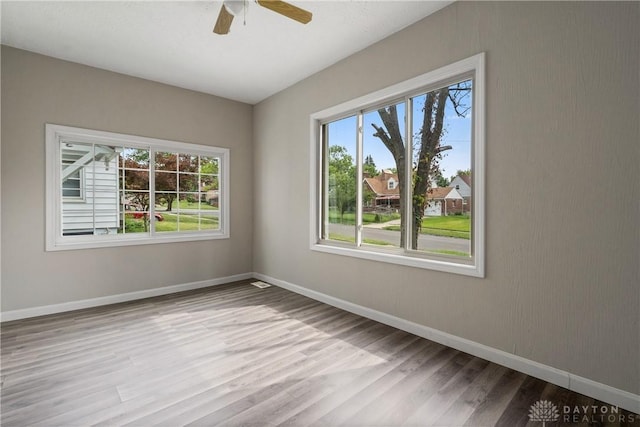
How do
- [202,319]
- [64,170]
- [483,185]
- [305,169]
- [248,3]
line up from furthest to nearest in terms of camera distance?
1. [305,169]
2. [64,170]
3. [202,319]
4. [248,3]
5. [483,185]

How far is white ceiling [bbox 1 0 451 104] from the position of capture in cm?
259

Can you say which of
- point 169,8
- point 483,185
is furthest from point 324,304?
point 169,8

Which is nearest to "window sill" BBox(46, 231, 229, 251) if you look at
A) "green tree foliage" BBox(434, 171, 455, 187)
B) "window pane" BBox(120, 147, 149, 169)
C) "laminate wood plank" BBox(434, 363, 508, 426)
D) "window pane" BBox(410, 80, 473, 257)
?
"window pane" BBox(120, 147, 149, 169)

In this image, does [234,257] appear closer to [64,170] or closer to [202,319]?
[202,319]

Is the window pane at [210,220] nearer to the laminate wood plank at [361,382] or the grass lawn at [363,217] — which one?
the grass lawn at [363,217]

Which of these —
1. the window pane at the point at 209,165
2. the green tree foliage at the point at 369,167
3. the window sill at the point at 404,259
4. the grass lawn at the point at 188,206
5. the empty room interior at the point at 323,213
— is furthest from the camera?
the window pane at the point at 209,165

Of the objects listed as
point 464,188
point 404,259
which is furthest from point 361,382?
point 464,188

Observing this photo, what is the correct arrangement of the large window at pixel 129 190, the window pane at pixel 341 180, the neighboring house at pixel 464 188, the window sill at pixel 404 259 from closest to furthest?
1. the window sill at pixel 404 259
2. the neighboring house at pixel 464 188
3. the large window at pixel 129 190
4. the window pane at pixel 341 180

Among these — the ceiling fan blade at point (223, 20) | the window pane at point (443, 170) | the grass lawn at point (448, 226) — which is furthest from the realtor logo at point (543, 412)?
the ceiling fan blade at point (223, 20)

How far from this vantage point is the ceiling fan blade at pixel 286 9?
2105 millimetres

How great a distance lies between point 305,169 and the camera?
407 cm

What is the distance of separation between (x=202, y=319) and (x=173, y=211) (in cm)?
185

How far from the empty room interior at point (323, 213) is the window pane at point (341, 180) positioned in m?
0.03

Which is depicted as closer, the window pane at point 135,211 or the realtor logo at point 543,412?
the realtor logo at point 543,412
